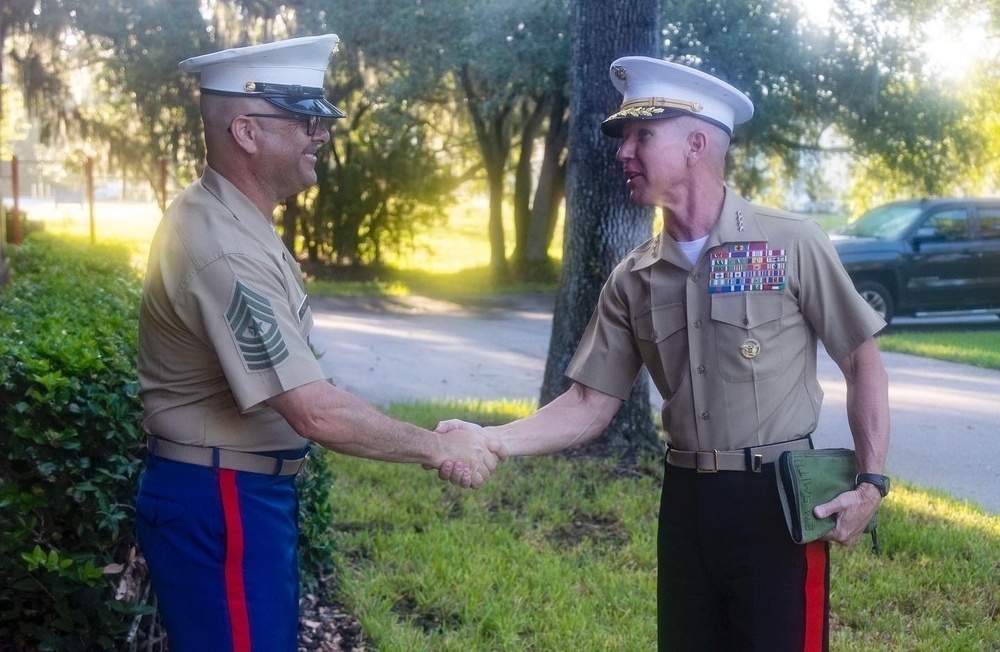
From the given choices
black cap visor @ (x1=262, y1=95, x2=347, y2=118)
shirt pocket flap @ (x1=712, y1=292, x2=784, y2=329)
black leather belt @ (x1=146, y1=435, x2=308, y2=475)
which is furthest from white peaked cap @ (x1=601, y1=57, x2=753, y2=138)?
black leather belt @ (x1=146, y1=435, x2=308, y2=475)

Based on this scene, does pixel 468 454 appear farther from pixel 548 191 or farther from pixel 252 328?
pixel 548 191

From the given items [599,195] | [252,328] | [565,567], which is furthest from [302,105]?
[599,195]

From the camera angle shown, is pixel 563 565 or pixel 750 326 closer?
pixel 750 326

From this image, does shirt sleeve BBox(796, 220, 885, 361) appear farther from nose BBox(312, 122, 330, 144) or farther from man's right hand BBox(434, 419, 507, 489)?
nose BBox(312, 122, 330, 144)

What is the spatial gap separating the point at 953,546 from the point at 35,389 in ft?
14.1

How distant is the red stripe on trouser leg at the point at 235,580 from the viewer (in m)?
2.72

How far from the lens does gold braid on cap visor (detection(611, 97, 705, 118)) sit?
3020 mm

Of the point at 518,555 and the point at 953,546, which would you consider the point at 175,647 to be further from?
the point at 953,546

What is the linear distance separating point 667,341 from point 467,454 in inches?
29.6

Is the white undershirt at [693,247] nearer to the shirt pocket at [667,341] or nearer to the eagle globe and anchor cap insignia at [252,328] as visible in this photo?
the shirt pocket at [667,341]

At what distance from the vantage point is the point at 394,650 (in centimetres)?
425

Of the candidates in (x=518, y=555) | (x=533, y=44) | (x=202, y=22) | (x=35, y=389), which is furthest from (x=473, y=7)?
(x=35, y=389)

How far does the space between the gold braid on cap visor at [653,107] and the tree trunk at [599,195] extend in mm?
3958

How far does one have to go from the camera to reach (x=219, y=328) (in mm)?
2625
